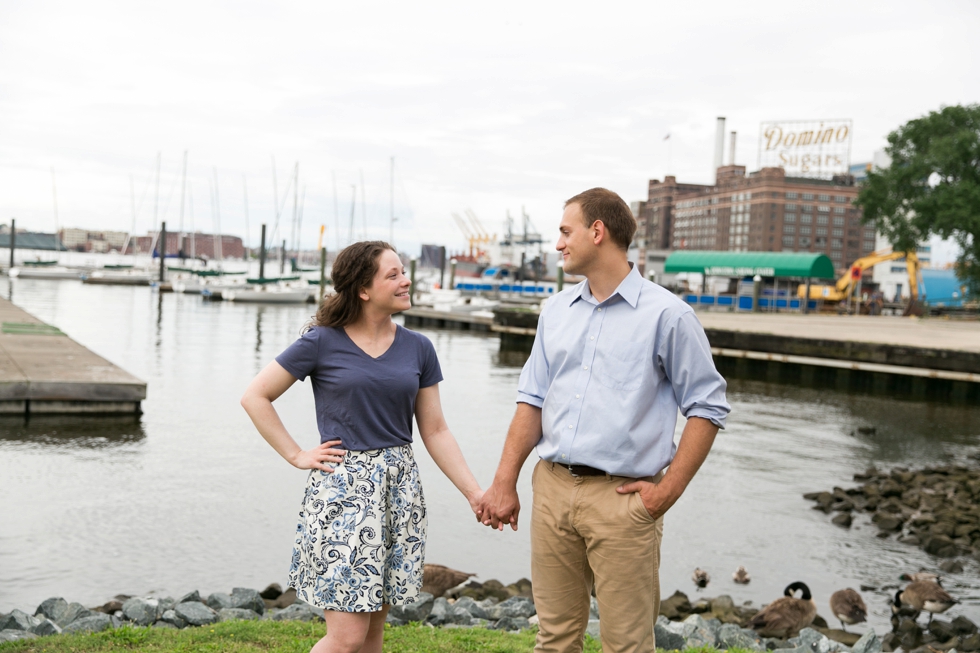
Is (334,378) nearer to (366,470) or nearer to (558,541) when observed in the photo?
(366,470)

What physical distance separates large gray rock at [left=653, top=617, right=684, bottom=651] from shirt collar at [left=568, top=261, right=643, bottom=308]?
3.09 meters

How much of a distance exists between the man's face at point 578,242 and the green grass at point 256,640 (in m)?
2.62

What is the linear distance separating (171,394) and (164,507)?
9.66 metres

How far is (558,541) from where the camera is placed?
3312 millimetres

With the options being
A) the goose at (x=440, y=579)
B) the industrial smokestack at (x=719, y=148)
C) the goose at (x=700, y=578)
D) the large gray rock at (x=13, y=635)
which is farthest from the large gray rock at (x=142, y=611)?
the industrial smokestack at (x=719, y=148)

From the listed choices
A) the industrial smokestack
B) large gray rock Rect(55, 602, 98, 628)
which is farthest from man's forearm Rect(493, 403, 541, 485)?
the industrial smokestack

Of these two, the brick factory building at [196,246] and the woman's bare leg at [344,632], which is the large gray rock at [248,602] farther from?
the brick factory building at [196,246]

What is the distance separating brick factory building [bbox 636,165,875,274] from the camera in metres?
160

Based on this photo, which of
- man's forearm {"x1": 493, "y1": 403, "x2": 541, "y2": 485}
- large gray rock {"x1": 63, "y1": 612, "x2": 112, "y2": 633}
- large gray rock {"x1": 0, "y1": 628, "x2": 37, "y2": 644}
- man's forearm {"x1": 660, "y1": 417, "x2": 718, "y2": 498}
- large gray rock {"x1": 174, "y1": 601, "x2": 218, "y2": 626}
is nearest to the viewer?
man's forearm {"x1": 660, "y1": 417, "x2": 718, "y2": 498}

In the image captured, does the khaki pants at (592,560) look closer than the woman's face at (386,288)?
Yes

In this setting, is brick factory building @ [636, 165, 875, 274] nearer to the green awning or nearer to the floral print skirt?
the green awning

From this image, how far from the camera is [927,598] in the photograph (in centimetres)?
813

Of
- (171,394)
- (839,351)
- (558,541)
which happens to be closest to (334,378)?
(558,541)

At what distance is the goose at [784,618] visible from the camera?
23.6 ft
